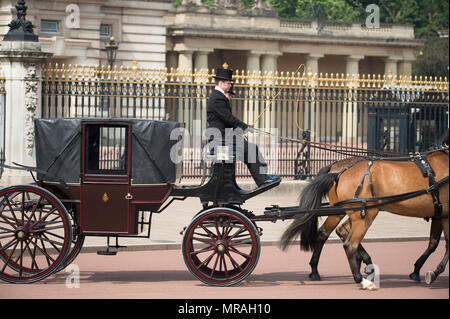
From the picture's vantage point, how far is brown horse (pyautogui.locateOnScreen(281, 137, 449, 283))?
10.4 m

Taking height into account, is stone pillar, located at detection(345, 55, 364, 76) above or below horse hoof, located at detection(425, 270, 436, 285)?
above

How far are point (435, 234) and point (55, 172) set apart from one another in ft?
15.3

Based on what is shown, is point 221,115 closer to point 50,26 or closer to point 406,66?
point 50,26

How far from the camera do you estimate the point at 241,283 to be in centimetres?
1059

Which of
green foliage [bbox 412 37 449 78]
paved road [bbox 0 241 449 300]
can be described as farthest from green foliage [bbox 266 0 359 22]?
paved road [bbox 0 241 449 300]

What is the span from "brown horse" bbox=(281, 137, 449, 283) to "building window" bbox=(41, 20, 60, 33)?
28.1m

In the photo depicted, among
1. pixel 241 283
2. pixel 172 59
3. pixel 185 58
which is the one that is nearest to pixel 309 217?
pixel 241 283

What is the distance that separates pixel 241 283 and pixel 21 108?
912cm

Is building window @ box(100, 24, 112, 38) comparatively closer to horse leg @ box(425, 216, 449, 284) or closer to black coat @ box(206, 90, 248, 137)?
black coat @ box(206, 90, 248, 137)

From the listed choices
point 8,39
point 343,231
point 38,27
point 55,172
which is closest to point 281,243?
point 343,231

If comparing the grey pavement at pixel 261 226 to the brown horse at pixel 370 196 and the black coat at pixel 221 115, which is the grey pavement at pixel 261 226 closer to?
the brown horse at pixel 370 196

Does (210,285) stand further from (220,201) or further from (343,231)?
(343,231)

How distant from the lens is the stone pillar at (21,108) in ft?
59.0

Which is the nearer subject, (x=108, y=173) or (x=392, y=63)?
(x=108, y=173)
